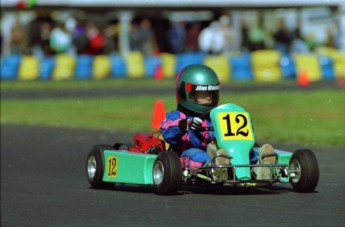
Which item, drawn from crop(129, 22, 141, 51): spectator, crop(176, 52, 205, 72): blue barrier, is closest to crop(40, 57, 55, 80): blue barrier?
crop(176, 52, 205, 72): blue barrier


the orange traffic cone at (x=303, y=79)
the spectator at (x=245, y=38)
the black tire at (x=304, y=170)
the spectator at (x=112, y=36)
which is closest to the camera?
the black tire at (x=304, y=170)

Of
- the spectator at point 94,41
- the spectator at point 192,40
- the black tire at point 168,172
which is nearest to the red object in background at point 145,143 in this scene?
the black tire at point 168,172

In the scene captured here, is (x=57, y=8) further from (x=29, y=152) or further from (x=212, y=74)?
(x=212, y=74)

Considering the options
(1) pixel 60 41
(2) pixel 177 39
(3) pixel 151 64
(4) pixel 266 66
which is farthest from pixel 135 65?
(4) pixel 266 66

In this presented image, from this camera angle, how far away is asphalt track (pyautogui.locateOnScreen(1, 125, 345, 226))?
6.98 metres

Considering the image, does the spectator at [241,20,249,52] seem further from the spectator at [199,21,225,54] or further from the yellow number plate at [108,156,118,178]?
the yellow number plate at [108,156,118,178]

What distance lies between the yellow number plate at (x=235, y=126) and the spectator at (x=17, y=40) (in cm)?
2574

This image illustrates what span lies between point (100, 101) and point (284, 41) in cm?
1242

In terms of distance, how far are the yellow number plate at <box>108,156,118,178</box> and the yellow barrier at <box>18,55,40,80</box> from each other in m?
22.9

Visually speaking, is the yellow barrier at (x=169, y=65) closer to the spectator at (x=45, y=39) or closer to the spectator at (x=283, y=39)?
the spectator at (x=45, y=39)

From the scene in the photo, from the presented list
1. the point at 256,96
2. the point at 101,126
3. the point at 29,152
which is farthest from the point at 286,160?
the point at 256,96

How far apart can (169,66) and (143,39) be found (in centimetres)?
270

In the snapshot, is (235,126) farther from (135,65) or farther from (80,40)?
(80,40)

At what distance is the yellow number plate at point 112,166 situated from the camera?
908 centimetres
